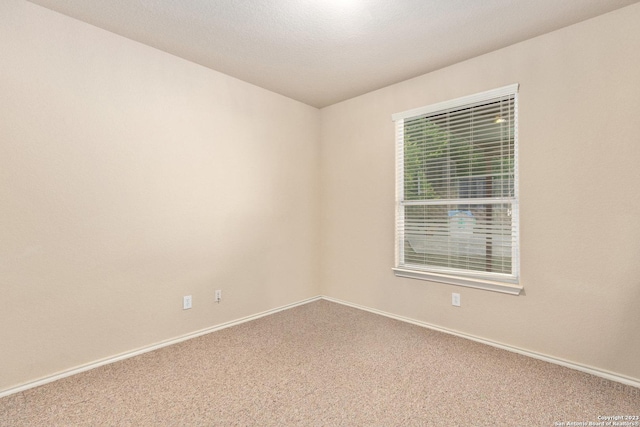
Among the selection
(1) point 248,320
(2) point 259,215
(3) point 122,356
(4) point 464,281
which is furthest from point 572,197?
(3) point 122,356

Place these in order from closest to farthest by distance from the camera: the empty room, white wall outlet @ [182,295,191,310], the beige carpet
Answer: the beige carpet → the empty room → white wall outlet @ [182,295,191,310]

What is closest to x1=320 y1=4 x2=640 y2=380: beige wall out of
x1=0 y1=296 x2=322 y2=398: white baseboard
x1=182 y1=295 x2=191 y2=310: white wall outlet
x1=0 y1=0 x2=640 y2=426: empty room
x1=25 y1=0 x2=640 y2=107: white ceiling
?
x1=0 y1=0 x2=640 y2=426: empty room

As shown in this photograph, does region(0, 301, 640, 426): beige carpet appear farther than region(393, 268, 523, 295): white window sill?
No

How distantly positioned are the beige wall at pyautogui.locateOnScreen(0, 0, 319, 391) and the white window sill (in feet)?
4.92

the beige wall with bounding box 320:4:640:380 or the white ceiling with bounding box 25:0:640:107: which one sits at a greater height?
the white ceiling with bounding box 25:0:640:107

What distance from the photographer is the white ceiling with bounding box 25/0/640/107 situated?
2080 millimetres

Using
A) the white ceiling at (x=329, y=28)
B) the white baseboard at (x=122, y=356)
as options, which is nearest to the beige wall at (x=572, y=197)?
the white ceiling at (x=329, y=28)

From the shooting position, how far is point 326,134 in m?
4.05

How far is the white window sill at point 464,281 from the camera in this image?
258 centimetres

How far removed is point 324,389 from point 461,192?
2.06m

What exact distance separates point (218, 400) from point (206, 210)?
5.41ft

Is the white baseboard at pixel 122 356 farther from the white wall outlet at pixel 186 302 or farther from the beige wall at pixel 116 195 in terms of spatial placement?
the white wall outlet at pixel 186 302

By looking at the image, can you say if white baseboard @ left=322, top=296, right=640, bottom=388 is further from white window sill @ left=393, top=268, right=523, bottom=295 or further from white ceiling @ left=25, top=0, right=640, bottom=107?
white ceiling @ left=25, top=0, right=640, bottom=107

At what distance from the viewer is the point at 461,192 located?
294 centimetres
